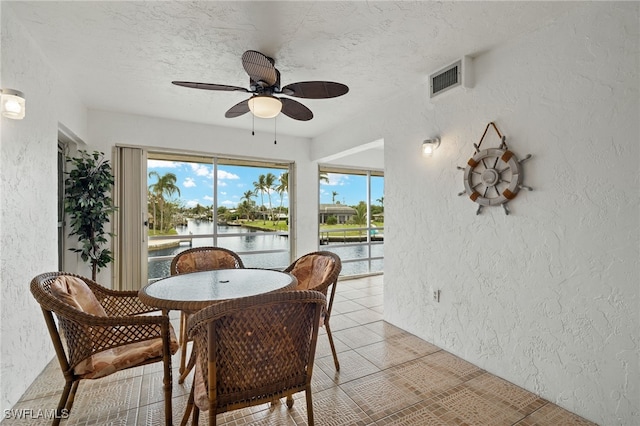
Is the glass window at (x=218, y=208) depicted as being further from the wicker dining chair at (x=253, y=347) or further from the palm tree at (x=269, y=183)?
the wicker dining chair at (x=253, y=347)

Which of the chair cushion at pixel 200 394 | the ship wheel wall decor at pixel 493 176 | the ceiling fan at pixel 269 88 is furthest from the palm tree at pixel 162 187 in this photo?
the ship wheel wall decor at pixel 493 176

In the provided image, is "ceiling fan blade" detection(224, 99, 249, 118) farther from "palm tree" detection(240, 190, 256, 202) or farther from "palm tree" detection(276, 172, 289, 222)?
"palm tree" detection(276, 172, 289, 222)

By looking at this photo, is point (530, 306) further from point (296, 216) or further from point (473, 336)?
point (296, 216)

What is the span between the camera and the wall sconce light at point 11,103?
1.74 m

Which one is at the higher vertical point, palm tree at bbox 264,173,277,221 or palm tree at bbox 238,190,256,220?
palm tree at bbox 264,173,277,221

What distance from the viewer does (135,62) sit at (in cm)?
262

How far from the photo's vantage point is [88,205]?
3.34 meters

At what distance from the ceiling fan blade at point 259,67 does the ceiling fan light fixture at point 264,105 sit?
111 millimetres

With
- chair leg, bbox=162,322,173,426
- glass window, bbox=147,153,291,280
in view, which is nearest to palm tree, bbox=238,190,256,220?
glass window, bbox=147,153,291,280

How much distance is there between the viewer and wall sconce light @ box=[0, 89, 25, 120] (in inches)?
68.3

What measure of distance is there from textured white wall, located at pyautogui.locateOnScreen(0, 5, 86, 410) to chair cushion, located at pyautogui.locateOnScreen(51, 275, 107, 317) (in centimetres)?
41

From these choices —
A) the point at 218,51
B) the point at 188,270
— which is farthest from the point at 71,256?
the point at 218,51

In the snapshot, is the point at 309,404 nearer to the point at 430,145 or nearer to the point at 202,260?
the point at 202,260

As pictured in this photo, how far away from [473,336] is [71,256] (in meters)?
4.38
